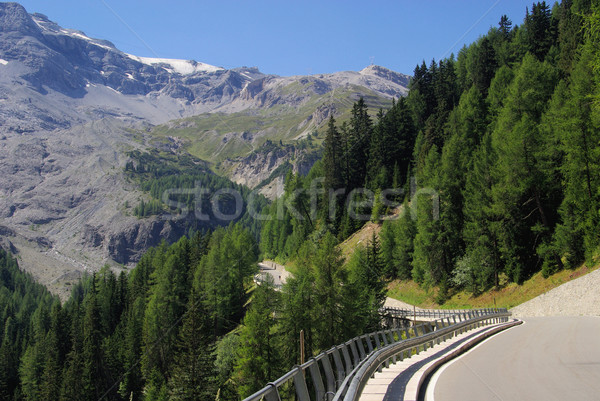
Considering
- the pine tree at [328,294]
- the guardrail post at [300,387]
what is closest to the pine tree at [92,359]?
the pine tree at [328,294]

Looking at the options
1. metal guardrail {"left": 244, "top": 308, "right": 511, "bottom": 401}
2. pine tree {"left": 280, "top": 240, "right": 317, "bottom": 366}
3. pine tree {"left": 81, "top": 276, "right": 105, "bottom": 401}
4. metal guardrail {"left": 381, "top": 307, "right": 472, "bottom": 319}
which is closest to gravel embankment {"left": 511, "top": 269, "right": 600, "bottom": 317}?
metal guardrail {"left": 381, "top": 307, "right": 472, "bottom": 319}

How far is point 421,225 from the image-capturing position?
2076 inches

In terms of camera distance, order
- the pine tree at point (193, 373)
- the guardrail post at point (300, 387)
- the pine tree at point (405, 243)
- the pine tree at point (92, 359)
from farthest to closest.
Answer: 1. the pine tree at point (92, 359)
2. the pine tree at point (405, 243)
3. the pine tree at point (193, 373)
4. the guardrail post at point (300, 387)

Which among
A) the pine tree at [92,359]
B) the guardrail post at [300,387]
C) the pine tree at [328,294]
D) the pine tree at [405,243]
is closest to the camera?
the guardrail post at [300,387]

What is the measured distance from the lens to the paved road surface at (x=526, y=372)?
30.2 ft

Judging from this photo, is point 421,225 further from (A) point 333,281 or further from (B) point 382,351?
(B) point 382,351

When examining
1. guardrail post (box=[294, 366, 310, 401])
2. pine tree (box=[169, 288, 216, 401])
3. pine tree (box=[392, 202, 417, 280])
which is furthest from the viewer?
pine tree (box=[392, 202, 417, 280])

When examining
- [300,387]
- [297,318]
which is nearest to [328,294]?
[297,318]

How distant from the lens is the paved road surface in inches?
362

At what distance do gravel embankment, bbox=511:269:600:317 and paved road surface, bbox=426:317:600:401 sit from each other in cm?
1490

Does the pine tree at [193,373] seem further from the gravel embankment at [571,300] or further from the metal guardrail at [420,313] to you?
the gravel embankment at [571,300]

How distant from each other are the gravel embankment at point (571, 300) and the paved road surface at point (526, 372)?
14.9 m

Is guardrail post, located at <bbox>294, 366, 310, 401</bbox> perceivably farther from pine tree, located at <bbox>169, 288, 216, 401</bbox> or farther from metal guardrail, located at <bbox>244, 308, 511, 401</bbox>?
pine tree, located at <bbox>169, 288, 216, 401</bbox>

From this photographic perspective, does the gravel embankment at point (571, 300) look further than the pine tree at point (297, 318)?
No
